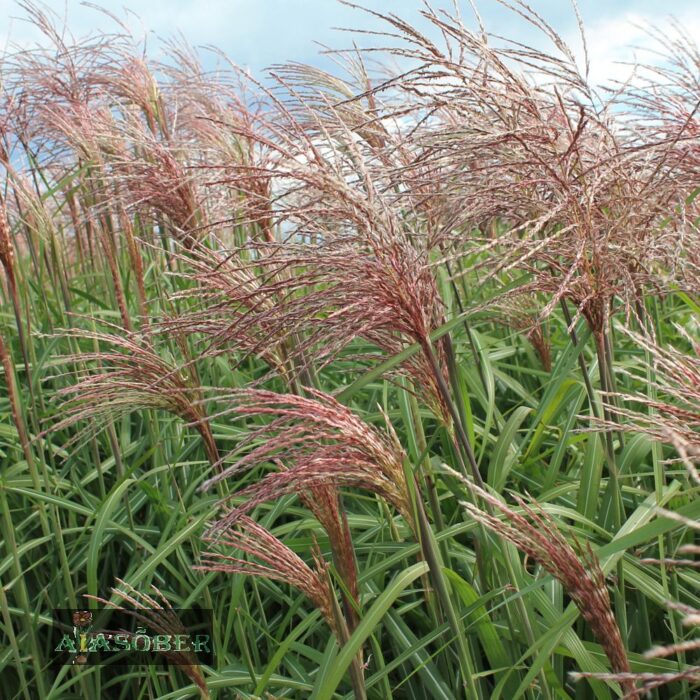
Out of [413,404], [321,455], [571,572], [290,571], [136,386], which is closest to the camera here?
[571,572]

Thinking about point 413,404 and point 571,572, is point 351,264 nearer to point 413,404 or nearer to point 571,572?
point 571,572

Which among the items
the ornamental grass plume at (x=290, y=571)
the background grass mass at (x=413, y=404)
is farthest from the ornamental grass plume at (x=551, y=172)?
the ornamental grass plume at (x=290, y=571)

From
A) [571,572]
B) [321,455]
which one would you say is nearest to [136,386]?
[321,455]

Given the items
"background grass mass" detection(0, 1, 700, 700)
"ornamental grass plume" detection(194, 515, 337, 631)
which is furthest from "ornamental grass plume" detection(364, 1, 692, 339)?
"ornamental grass plume" detection(194, 515, 337, 631)

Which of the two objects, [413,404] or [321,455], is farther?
[413,404]

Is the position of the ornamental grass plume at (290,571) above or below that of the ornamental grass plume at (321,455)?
below

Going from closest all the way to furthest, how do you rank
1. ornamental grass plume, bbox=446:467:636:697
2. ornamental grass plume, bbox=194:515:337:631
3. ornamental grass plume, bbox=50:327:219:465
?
1. ornamental grass plume, bbox=446:467:636:697
2. ornamental grass plume, bbox=194:515:337:631
3. ornamental grass plume, bbox=50:327:219:465

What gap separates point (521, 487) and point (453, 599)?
0.84 meters

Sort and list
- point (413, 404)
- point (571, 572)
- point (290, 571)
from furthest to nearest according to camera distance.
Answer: point (413, 404)
point (290, 571)
point (571, 572)

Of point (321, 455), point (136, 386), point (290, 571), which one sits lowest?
point (290, 571)

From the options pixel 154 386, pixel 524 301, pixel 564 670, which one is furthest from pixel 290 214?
pixel 524 301

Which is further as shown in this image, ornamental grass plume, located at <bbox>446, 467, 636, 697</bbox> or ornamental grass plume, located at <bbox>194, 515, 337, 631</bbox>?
ornamental grass plume, located at <bbox>194, 515, 337, 631</bbox>

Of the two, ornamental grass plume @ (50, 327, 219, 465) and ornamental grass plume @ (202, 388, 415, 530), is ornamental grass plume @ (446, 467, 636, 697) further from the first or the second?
ornamental grass plume @ (50, 327, 219, 465)

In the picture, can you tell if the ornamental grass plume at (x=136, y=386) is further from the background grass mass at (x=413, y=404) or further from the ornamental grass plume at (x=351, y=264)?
the ornamental grass plume at (x=351, y=264)
